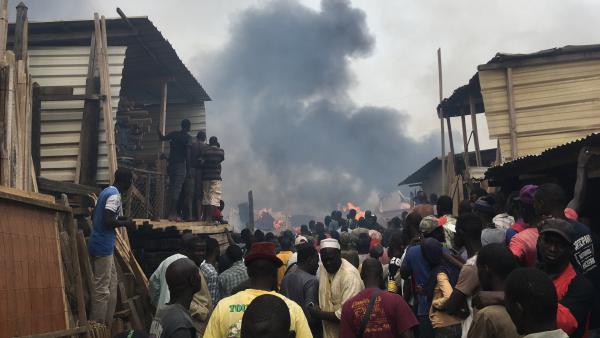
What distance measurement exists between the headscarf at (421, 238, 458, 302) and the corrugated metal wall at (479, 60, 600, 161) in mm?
8325

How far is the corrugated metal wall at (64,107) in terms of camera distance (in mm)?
11391

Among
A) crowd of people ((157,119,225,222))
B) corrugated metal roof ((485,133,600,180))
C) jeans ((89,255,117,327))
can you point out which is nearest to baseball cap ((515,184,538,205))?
corrugated metal roof ((485,133,600,180))

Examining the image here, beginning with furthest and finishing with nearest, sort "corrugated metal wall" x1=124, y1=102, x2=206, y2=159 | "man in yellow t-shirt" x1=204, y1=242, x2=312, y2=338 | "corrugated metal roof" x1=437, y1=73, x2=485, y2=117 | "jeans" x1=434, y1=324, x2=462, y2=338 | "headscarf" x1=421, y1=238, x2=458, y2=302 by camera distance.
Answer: "corrugated metal wall" x1=124, y1=102, x2=206, y2=159
"corrugated metal roof" x1=437, y1=73, x2=485, y2=117
"headscarf" x1=421, y1=238, x2=458, y2=302
"jeans" x1=434, y1=324, x2=462, y2=338
"man in yellow t-shirt" x1=204, y1=242, x2=312, y2=338

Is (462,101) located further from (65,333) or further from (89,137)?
(65,333)

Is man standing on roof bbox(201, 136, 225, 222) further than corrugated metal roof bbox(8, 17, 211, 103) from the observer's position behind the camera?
Yes

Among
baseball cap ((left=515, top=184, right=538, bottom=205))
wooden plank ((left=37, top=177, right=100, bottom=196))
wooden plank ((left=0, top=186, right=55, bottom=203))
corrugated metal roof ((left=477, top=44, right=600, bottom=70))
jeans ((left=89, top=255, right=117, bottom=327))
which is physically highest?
corrugated metal roof ((left=477, top=44, right=600, bottom=70))

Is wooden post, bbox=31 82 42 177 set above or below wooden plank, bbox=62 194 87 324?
above

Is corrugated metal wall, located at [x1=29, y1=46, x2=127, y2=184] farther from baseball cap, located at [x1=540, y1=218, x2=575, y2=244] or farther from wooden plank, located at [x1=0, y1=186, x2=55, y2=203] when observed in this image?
baseball cap, located at [x1=540, y1=218, x2=575, y2=244]

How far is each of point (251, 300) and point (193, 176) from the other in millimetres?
9587

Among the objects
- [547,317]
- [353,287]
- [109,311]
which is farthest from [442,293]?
[109,311]

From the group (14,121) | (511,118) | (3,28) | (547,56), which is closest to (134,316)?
(14,121)

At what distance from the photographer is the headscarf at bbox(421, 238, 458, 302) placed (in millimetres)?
5391

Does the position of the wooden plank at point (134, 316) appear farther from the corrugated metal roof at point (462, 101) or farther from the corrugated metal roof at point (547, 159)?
the corrugated metal roof at point (462, 101)

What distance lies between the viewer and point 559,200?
181 inches
